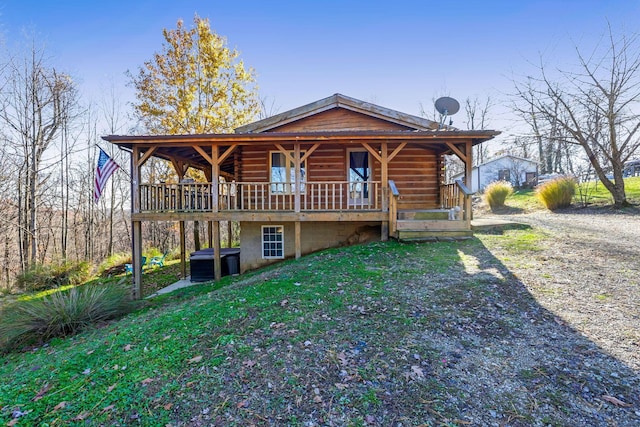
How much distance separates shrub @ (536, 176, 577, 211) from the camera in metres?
16.8

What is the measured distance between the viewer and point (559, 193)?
1677 centimetres

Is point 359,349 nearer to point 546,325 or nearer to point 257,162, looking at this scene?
point 546,325

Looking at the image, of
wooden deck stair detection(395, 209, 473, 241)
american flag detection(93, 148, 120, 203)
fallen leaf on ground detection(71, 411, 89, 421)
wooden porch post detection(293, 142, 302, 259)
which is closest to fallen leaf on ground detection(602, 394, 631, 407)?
fallen leaf on ground detection(71, 411, 89, 421)

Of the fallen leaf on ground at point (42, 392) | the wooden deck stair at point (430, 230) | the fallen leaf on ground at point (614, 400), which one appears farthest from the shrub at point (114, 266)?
the fallen leaf on ground at point (614, 400)

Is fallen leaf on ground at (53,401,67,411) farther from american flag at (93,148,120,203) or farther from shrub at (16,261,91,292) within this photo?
shrub at (16,261,91,292)

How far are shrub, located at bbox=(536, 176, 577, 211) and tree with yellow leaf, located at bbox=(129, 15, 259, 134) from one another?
59.0 ft

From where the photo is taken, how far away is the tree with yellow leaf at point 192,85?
57.9 feet

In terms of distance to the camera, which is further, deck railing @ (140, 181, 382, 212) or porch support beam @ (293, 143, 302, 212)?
deck railing @ (140, 181, 382, 212)

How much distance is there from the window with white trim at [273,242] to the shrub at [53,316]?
521cm

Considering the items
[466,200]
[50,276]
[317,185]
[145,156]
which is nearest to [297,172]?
[317,185]

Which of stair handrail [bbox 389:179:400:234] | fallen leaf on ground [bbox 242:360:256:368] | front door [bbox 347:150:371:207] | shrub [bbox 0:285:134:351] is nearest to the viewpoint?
fallen leaf on ground [bbox 242:360:256:368]

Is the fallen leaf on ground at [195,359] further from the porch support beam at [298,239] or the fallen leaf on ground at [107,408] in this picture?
the porch support beam at [298,239]

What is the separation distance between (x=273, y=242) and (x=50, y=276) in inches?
416

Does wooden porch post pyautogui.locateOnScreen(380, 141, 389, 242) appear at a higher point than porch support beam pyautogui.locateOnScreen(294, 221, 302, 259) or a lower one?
higher
